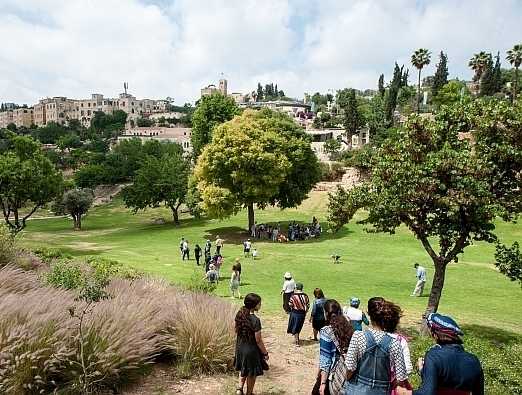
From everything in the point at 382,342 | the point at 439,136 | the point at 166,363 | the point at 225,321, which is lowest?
the point at 166,363

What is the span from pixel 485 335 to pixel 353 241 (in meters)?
21.0

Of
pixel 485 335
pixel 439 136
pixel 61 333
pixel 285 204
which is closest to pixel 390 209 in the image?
pixel 439 136

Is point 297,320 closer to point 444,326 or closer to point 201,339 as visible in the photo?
point 201,339

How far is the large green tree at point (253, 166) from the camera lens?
126 feet

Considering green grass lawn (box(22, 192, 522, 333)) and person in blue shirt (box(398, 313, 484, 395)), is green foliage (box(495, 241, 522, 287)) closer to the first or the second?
green grass lawn (box(22, 192, 522, 333))

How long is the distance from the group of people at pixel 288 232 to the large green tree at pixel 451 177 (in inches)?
971

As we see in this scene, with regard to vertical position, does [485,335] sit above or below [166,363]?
below

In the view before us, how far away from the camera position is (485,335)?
14.8m

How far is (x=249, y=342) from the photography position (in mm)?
7375

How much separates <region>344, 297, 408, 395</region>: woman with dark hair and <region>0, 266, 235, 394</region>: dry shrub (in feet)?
12.5

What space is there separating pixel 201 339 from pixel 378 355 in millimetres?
4145

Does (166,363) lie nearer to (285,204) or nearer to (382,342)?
(382,342)

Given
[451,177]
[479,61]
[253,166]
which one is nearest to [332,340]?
[451,177]

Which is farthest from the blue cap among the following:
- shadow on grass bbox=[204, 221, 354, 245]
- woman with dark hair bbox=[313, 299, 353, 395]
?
shadow on grass bbox=[204, 221, 354, 245]
